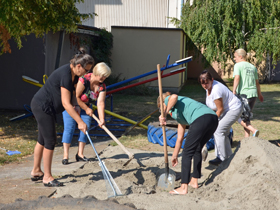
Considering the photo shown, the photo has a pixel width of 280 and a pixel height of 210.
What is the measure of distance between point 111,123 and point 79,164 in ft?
11.5

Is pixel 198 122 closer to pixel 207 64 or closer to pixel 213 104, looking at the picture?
pixel 213 104

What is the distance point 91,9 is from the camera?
20.9 metres

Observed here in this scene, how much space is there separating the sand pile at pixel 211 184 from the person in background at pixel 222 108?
0.33 m

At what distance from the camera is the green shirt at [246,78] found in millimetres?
5945

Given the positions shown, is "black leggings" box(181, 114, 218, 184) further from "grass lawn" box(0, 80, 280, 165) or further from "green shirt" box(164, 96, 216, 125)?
"grass lawn" box(0, 80, 280, 165)

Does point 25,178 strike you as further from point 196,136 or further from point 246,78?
point 246,78

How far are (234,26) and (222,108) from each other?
14.9 m

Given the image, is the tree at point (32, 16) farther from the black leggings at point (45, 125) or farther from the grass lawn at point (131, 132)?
the black leggings at point (45, 125)

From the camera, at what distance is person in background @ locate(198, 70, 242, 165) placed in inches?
174

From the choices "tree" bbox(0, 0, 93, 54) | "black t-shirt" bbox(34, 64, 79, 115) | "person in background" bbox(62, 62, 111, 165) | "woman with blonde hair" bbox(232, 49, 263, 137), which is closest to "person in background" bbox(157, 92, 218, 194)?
"person in background" bbox(62, 62, 111, 165)

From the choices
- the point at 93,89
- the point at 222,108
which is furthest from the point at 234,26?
the point at 93,89

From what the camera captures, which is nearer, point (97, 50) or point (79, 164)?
point (79, 164)

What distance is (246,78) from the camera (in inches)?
A: 235

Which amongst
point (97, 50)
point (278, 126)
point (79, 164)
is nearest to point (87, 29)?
point (97, 50)
